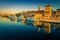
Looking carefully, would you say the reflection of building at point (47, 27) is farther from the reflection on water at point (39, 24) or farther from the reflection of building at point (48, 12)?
the reflection of building at point (48, 12)

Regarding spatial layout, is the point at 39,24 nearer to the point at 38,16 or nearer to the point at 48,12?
the point at 38,16

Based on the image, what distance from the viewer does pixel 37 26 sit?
1.98 metres

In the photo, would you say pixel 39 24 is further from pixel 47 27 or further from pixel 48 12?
pixel 48 12

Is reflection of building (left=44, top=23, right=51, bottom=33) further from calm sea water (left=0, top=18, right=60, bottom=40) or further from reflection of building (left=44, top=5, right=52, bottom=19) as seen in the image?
reflection of building (left=44, top=5, right=52, bottom=19)

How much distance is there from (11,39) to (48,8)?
83 centimetres

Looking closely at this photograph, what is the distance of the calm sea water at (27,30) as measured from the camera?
6.35 feet

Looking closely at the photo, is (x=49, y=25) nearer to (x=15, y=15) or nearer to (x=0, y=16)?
(x=15, y=15)

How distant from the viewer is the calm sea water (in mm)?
1934

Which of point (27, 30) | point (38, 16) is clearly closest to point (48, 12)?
point (38, 16)

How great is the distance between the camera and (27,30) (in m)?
1.96

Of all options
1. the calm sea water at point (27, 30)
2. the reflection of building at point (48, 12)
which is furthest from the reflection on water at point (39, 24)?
the reflection of building at point (48, 12)

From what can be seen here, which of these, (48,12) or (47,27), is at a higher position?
(48,12)

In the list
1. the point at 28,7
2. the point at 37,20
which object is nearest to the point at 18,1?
the point at 28,7

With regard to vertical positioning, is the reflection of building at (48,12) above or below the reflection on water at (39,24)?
above
